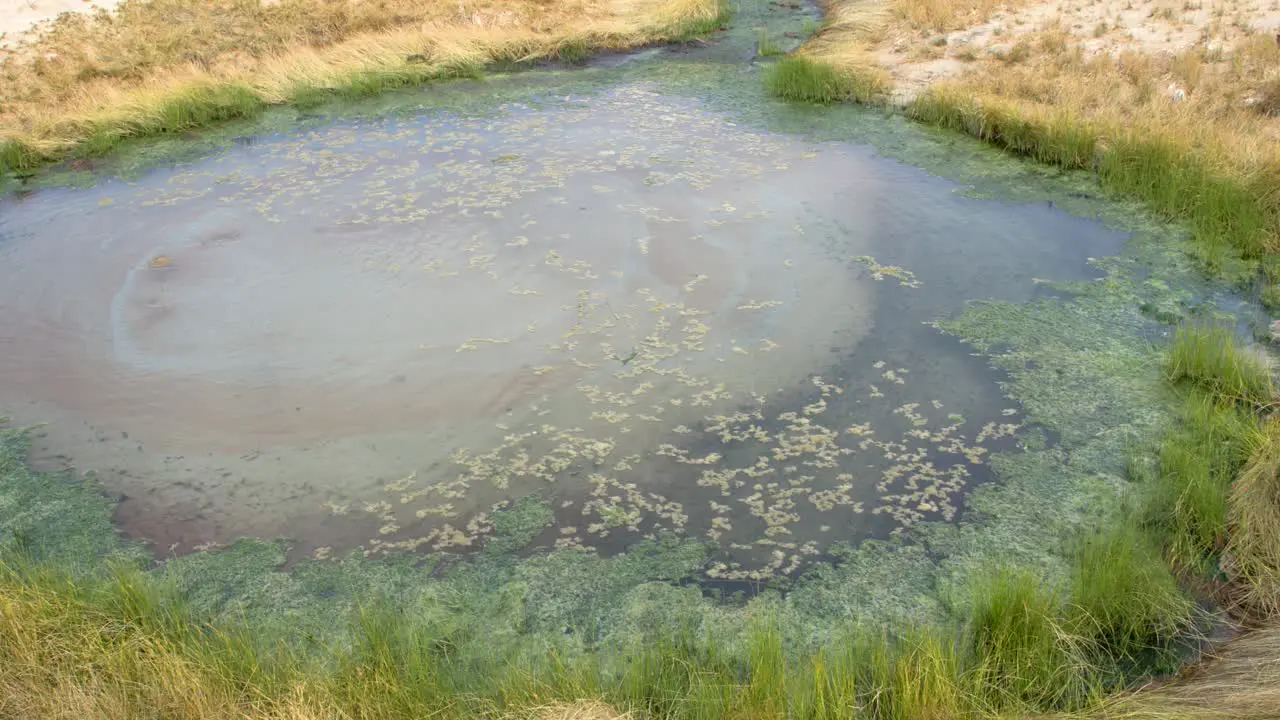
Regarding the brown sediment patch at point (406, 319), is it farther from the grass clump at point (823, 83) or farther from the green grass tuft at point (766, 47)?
the green grass tuft at point (766, 47)

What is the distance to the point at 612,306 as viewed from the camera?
4.81 m


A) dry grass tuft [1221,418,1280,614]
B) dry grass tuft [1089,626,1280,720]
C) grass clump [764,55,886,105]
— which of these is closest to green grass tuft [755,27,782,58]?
grass clump [764,55,886,105]

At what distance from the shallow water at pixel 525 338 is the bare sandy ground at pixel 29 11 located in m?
4.25

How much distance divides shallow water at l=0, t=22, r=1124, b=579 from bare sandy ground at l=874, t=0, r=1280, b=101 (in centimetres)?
211

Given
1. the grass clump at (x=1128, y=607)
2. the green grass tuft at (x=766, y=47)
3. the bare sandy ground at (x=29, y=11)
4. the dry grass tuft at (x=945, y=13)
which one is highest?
the bare sandy ground at (x=29, y=11)

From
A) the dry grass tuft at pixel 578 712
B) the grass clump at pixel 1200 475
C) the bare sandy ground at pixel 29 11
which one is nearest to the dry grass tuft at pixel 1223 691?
the grass clump at pixel 1200 475

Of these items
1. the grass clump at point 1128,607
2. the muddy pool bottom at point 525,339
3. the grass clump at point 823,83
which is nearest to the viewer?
the grass clump at point 1128,607

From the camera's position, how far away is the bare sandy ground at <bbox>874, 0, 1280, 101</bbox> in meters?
7.72

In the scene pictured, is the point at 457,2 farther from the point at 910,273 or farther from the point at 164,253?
the point at 910,273

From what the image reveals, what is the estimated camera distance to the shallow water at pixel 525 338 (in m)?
3.50

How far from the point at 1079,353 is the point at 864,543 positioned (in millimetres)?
1756

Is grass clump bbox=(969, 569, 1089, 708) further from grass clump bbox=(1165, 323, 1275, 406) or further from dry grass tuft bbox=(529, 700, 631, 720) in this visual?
grass clump bbox=(1165, 323, 1275, 406)

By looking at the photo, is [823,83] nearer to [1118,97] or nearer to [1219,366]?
[1118,97]

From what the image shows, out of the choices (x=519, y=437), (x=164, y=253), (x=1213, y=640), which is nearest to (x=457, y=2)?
(x=164, y=253)
